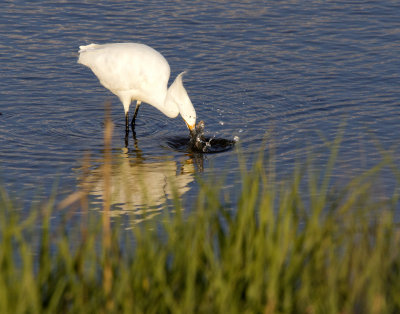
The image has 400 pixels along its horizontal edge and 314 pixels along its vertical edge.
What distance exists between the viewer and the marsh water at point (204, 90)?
29.6 ft

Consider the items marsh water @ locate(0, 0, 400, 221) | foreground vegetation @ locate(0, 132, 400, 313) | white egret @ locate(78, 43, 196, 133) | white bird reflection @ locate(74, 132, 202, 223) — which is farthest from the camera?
white egret @ locate(78, 43, 196, 133)

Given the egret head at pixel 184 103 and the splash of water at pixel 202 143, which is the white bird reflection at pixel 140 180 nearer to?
the splash of water at pixel 202 143

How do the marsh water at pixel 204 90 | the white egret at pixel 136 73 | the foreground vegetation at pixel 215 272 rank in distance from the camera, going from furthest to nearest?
the white egret at pixel 136 73, the marsh water at pixel 204 90, the foreground vegetation at pixel 215 272

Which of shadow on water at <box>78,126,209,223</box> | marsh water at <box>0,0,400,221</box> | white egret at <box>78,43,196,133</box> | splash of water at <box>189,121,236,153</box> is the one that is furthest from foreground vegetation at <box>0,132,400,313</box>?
white egret at <box>78,43,196,133</box>

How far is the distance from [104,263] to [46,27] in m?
10.6

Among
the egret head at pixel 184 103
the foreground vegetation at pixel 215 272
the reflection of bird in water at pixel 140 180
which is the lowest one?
the reflection of bird in water at pixel 140 180

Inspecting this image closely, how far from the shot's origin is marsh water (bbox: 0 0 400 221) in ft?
29.6

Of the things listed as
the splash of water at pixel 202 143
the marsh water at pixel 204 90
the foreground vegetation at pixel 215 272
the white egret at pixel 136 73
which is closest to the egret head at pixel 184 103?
the splash of water at pixel 202 143

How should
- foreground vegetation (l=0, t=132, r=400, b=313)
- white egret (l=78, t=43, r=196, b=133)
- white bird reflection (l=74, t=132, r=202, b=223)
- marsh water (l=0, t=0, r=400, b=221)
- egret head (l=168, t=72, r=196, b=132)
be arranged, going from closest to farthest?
foreground vegetation (l=0, t=132, r=400, b=313), white bird reflection (l=74, t=132, r=202, b=223), marsh water (l=0, t=0, r=400, b=221), egret head (l=168, t=72, r=196, b=132), white egret (l=78, t=43, r=196, b=133)

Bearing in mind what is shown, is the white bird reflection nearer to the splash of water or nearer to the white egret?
the splash of water

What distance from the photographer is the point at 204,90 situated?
39.1 ft

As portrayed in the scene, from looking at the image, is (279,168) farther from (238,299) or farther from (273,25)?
(273,25)

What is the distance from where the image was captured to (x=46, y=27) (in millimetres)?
14344

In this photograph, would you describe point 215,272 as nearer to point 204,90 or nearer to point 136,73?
point 136,73
